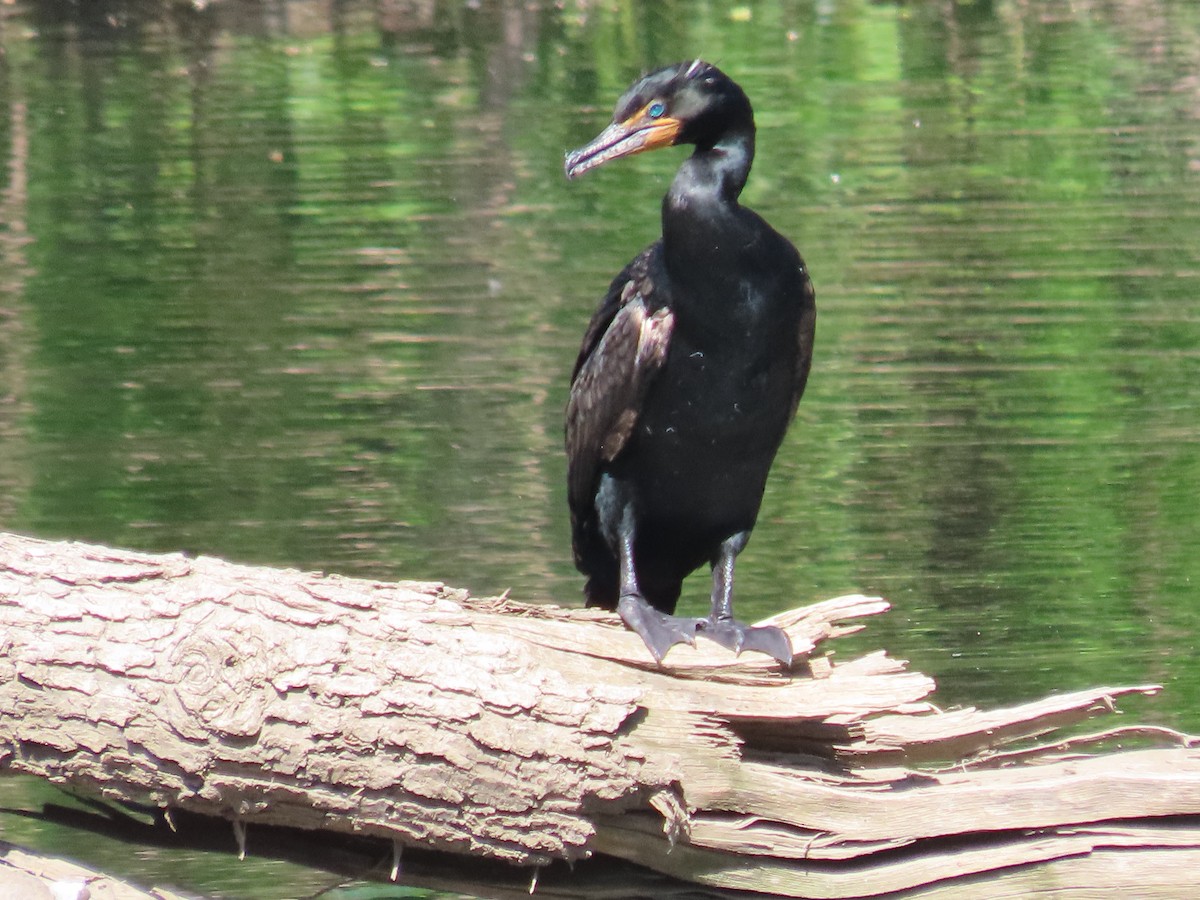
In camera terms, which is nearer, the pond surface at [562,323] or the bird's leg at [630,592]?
the bird's leg at [630,592]

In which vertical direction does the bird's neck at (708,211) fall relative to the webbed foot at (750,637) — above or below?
above

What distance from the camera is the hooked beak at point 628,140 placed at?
4.16m

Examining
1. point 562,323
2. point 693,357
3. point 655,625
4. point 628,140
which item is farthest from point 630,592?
point 562,323

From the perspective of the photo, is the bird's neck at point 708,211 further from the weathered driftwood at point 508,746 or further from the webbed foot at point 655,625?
the weathered driftwood at point 508,746

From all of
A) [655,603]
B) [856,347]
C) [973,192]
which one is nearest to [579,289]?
[856,347]

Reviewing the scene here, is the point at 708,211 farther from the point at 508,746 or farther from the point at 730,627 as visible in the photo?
the point at 508,746

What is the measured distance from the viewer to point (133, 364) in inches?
348

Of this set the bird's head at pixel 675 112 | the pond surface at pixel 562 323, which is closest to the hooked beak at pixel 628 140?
the bird's head at pixel 675 112

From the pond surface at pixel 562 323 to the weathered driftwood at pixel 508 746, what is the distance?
3.74 feet

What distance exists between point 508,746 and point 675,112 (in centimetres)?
151

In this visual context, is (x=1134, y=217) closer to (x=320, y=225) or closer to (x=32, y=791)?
(x=320, y=225)

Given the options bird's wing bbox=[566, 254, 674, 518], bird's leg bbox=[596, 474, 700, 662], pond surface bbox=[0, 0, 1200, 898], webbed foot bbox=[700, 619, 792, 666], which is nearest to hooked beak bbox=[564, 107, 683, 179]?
bird's wing bbox=[566, 254, 674, 518]

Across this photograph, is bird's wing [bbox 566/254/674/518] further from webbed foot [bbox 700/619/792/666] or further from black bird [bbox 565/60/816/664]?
webbed foot [bbox 700/619/792/666]

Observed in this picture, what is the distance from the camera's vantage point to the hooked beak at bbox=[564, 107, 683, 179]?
4.16 m
